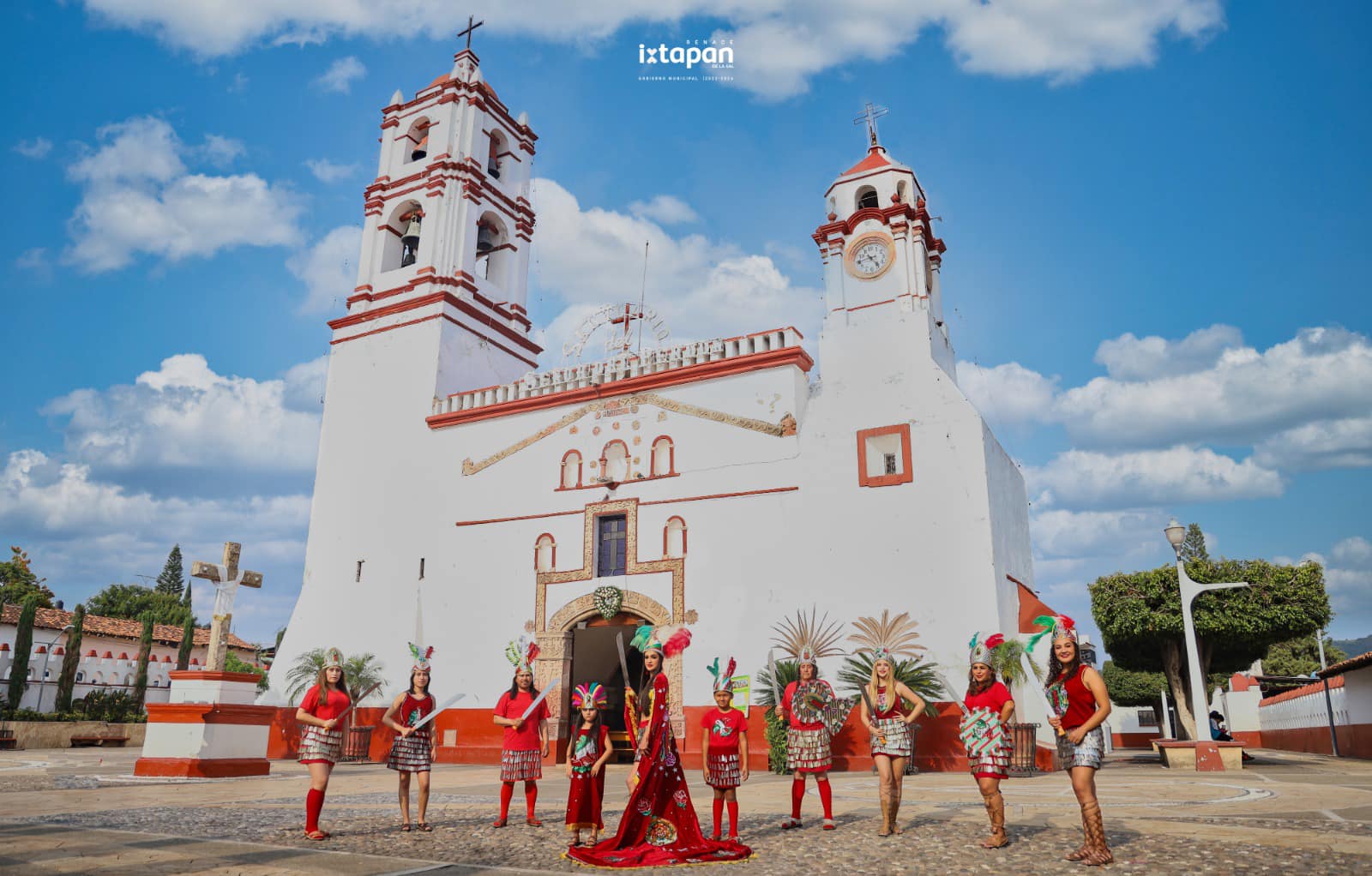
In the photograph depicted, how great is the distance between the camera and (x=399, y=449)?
896 inches

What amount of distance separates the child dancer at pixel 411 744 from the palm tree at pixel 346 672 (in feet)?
44.2

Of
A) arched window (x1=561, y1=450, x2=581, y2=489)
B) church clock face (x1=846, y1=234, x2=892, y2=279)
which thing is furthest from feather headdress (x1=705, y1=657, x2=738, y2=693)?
church clock face (x1=846, y1=234, x2=892, y2=279)

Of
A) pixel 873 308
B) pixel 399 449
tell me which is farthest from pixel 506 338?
pixel 873 308

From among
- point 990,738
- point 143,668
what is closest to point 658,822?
point 990,738

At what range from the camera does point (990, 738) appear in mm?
6848

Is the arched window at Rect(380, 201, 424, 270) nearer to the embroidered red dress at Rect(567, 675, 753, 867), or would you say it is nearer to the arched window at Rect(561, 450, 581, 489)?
the arched window at Rect(561, 450, 581, 489)

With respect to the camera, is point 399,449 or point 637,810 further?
point 399,449

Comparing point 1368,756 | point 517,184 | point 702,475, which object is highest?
point 517,184

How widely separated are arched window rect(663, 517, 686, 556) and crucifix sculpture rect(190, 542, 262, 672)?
799cm

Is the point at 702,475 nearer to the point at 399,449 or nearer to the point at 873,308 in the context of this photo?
A: the point at 873,308

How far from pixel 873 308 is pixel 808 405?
263 cm

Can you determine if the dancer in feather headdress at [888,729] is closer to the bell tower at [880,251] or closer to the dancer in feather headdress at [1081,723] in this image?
the dancer in feather headdress at [1081,723]

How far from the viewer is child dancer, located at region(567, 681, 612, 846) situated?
6.99 meters

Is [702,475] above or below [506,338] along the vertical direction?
below
